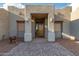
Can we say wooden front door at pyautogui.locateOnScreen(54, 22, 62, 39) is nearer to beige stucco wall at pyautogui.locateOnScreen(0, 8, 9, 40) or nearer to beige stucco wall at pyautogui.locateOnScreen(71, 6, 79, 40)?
beige stucco wall at pyautogui.locateOnScreen(71, 6, 79, 40)

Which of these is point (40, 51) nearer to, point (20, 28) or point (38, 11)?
point (38, 11)

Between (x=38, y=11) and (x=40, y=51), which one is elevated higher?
(x=38, y=11)

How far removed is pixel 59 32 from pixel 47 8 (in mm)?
5594

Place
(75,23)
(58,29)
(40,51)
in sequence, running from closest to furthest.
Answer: (40,51)
(75,23)
(58,29)

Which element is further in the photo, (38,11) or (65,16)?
(65,16)

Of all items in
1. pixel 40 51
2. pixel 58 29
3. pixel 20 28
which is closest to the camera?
pixel 40 51

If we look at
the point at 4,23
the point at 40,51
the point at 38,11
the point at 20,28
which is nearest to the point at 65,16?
the point at 38,11

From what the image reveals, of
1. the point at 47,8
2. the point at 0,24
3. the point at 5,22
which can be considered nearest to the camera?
the point at 47,8

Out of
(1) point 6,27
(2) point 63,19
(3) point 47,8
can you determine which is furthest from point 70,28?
(1) point 6,27

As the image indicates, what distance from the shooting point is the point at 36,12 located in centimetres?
1817

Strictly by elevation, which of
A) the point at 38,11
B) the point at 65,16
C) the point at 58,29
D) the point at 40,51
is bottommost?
the point at 40,51

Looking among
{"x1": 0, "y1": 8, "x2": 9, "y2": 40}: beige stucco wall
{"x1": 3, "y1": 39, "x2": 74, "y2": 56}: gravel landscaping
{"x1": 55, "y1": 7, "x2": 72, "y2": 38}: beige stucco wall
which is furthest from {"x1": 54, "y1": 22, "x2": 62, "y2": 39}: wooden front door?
{"x1": 3, "y1": 39, "x2": 74, "y2": 56}: gravel landscaping

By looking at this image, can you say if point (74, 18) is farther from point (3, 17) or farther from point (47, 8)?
point (3, 17)

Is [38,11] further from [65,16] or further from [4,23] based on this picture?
[65,16]
